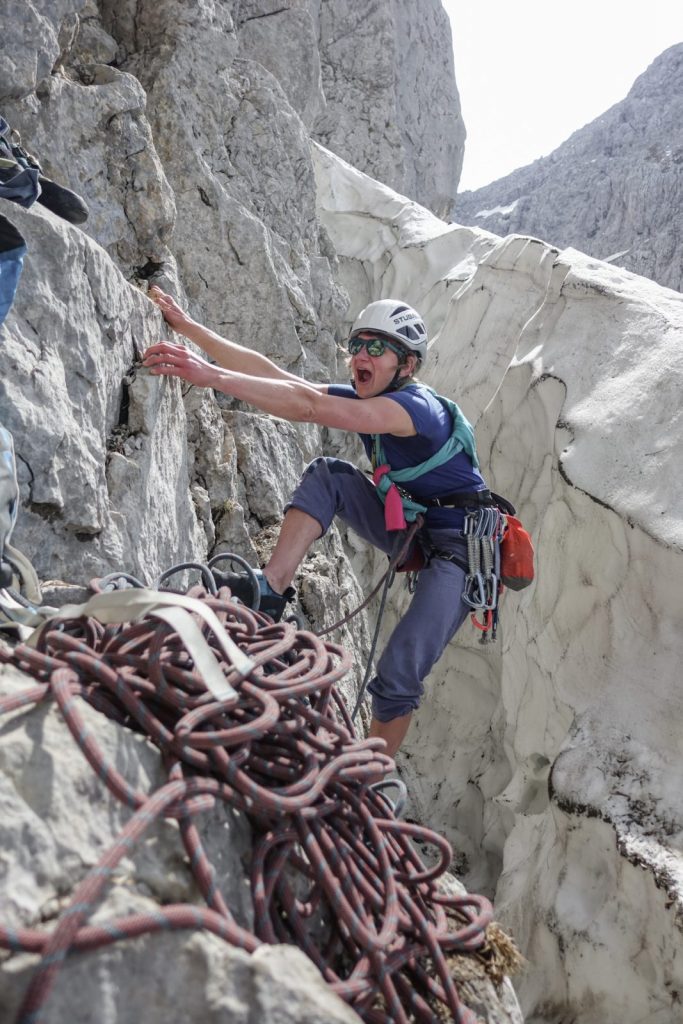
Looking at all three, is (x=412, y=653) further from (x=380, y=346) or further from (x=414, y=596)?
(x=380, y=346)

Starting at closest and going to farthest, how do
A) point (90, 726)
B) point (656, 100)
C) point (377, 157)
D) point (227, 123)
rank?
point (90, 726)
point (227, 123)
point (377, 157)
point (656, 100)

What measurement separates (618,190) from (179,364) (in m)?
28.6

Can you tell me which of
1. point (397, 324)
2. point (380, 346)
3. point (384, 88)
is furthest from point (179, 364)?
point (384, 88)

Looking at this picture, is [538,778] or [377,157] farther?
[377,157]

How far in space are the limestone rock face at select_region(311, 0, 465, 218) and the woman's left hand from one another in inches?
631

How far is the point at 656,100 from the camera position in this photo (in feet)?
103

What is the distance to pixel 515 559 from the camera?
4512mm

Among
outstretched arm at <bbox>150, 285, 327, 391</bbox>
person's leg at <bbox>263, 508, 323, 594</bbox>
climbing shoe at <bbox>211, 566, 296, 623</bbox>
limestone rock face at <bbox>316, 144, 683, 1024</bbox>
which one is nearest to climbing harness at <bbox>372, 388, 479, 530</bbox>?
person's leg at <bbox>263, 508, 323, 594</bbox>

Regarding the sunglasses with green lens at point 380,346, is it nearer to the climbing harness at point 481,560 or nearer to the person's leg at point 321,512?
the person's leg at point 321,512

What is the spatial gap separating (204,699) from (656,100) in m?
35.5

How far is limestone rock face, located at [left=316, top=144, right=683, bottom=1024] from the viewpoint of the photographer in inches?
190

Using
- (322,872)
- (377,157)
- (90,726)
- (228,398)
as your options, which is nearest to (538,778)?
(228,398)

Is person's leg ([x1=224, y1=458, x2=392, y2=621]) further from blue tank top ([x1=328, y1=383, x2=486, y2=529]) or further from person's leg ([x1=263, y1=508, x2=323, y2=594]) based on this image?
blue tank top ([x1=328, y1=383, x2=486, y2=529])

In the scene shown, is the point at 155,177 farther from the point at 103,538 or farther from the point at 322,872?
the point at 322,872
